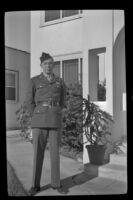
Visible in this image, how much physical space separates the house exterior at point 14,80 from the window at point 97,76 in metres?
0.76

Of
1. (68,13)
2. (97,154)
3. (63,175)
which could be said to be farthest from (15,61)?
(97,154)

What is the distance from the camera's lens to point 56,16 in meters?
2.49

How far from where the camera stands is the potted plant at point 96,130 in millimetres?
2689

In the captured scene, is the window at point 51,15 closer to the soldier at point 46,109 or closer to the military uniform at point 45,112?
the soldier at point 46,109

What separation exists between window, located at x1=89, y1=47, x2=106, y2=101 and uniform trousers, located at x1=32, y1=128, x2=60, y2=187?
672 millimetres

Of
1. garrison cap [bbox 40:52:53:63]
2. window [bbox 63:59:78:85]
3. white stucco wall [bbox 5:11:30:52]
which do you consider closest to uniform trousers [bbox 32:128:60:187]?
window [bbox 63:59:78:85]

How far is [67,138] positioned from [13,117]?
0.67m

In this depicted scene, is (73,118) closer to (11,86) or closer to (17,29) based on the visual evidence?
(11,86)

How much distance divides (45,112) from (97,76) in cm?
84

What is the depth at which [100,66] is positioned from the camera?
2.85m

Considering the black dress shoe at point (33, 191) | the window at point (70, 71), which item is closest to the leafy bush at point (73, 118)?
the window at point (70, 71)

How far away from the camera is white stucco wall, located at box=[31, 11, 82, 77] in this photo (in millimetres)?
2410
